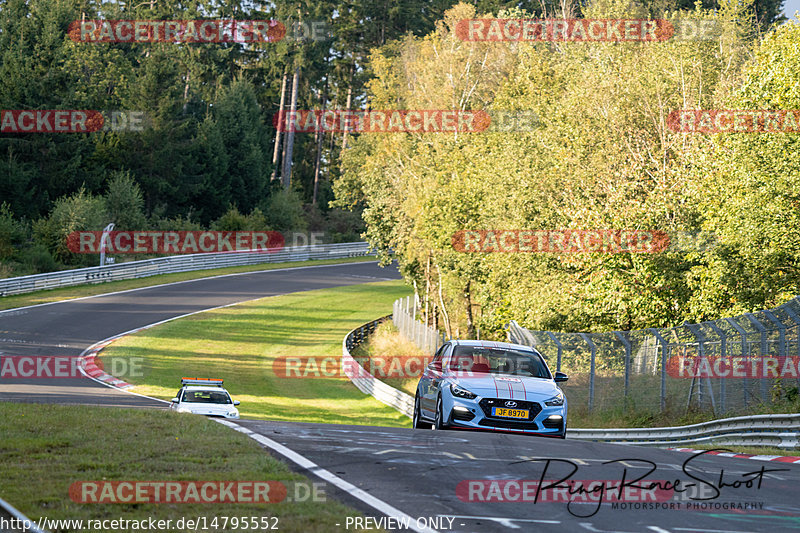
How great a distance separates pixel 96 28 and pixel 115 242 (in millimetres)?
28447

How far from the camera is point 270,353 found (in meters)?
45.3

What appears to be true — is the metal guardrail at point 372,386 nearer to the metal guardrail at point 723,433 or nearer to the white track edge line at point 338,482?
the metal guardrail at point 723,433

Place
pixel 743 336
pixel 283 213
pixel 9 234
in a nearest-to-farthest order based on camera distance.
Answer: pixel 743 336 → pixel 9 234 → pixel 283 213

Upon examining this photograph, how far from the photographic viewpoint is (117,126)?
7050 centimetres

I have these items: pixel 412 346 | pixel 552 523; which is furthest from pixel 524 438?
pixel 412 346

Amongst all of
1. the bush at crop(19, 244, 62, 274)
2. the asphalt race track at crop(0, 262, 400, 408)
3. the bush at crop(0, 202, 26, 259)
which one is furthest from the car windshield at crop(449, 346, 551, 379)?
the bush at crop(0, 202, 26, 259)

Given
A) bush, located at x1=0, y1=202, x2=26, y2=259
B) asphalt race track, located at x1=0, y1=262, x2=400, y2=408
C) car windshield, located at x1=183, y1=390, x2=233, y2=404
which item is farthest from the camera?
bush, located at x1=0, y1=202, x2=26, y2=259

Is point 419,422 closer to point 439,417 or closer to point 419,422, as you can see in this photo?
point 419,422

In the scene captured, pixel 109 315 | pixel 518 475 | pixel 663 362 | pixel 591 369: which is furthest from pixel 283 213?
pixel 518 475

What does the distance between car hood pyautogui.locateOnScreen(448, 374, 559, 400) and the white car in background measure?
10.9 metres

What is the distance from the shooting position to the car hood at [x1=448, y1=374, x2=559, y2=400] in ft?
45.2

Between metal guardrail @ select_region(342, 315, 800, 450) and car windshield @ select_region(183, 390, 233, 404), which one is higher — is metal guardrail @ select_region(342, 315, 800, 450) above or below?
above

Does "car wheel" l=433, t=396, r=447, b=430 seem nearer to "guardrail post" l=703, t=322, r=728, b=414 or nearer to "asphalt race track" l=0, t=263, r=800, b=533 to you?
"asphalt race track" l=0, t=263, r=800, b=533

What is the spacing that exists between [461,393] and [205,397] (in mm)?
12467
